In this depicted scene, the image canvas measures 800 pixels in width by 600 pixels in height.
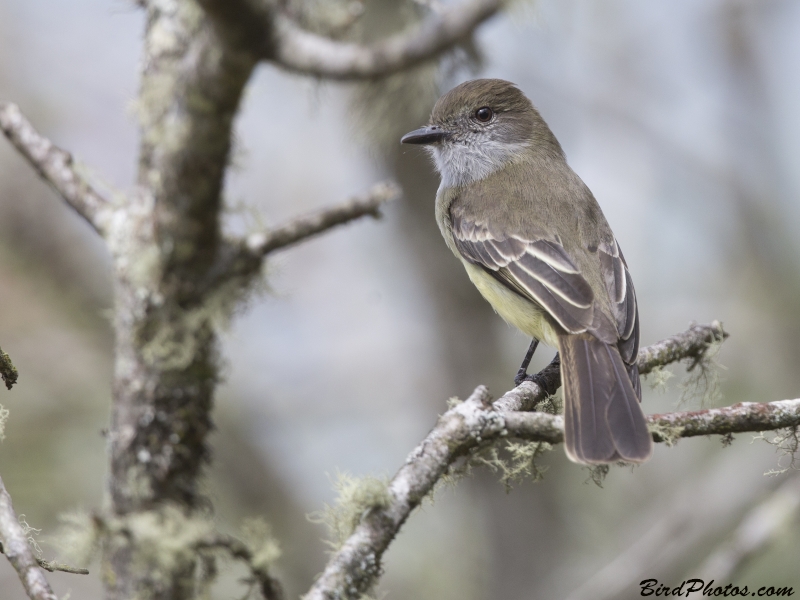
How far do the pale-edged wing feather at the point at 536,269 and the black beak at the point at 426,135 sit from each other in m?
0.67

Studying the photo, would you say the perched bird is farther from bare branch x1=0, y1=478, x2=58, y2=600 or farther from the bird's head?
bare branch x1=0, y1=478, x2=58, y2=600

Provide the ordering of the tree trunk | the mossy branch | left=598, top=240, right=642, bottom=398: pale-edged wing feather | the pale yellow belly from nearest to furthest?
the mossy branch
the tree trunk
left=598, top=240, right=642, bottom=398: pale-edged wing feather
the pale yellow belly

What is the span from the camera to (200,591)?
255 cm

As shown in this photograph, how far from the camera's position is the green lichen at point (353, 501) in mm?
2064

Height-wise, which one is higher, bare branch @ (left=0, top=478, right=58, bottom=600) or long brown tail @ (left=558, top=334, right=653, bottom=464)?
long brown tail @ (left=558, top=334, right=653, bottom=464)

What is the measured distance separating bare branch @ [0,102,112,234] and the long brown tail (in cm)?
183

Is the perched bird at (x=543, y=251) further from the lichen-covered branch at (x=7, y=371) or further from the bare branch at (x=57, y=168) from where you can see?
the bare branch at (x=57, y=168)

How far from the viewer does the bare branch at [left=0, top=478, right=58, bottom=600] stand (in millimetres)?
1751

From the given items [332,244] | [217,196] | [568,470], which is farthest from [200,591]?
[332,244]

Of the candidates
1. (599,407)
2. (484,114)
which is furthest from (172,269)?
(484,114)

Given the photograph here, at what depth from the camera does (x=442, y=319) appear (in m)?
6.05

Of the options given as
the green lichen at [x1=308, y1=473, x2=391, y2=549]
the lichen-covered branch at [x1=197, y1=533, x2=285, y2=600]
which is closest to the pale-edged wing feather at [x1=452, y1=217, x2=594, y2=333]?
the green lichen at [x1=308, y1=473, x2=391, y2=549]

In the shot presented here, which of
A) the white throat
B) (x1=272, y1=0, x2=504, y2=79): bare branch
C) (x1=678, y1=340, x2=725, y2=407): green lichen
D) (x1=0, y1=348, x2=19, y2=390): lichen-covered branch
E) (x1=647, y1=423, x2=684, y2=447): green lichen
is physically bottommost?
(x1=647, y1=423, x2=684, y2=447): green lichen

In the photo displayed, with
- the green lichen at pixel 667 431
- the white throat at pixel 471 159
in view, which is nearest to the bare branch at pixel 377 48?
the green lichen at pixel 667 431
